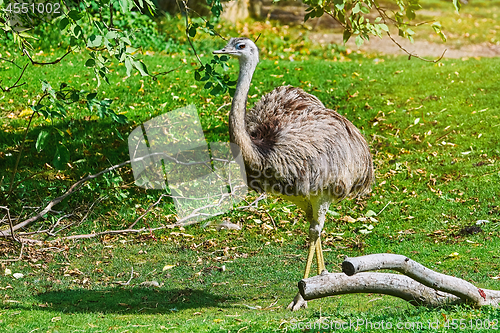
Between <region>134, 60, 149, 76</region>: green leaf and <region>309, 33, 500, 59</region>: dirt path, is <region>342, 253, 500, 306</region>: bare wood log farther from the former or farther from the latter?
<region>309, 33, 500, 59</region>: dirt path

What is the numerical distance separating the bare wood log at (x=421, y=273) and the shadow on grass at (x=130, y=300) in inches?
88.2

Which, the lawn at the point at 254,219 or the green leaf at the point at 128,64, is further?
the lawn at the point at 254,219

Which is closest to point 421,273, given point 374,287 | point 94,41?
point 374,287

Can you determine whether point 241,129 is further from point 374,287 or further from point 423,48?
point 423,48

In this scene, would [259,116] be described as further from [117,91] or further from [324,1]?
[117,91]

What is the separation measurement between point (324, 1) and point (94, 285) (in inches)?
156

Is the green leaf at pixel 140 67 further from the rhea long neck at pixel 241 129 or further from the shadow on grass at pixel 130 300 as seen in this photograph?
the shadow on grass at pixel 130 300

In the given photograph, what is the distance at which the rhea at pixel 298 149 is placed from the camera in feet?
19.4

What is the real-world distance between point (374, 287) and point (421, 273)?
1.18 ft

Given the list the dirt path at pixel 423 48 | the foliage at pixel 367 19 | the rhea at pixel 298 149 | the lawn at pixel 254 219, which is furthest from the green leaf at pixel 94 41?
the dirt path at pixel 423 48

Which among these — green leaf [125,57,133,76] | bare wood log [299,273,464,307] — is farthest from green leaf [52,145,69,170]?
bare wood log [299,273,464,307]

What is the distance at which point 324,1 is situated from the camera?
6391 millimetres

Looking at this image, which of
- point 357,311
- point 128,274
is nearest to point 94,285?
point 128,274

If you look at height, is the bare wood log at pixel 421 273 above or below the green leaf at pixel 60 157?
below
